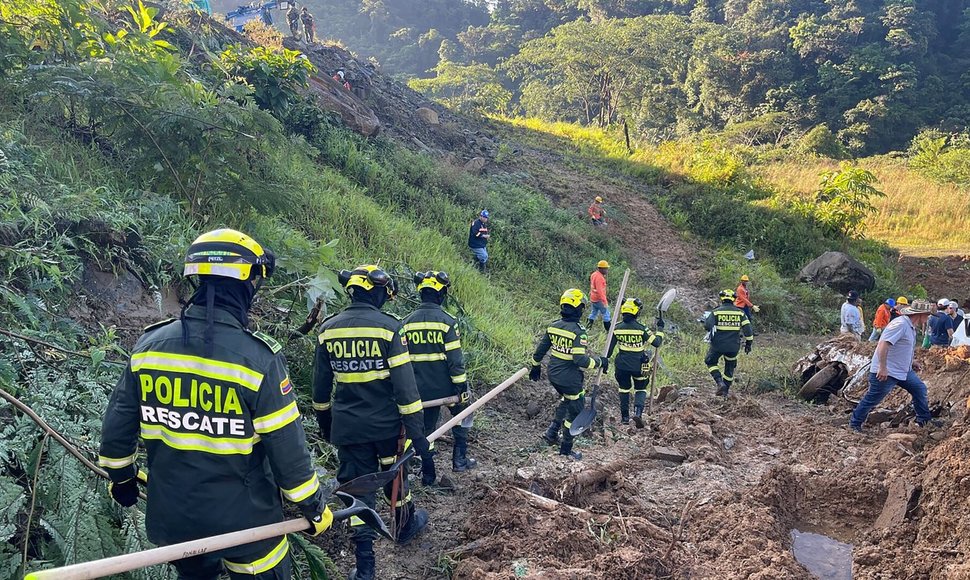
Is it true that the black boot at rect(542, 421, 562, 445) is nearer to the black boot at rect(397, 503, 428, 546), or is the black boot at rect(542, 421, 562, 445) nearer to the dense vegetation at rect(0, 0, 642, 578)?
the dense vegetation at rect(0, 0, 642, 578)

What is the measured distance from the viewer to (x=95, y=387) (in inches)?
147

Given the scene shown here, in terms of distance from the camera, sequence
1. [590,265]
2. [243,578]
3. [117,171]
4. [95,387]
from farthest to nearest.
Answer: [590,265] → [117,171] → [95,387] → [243,578]

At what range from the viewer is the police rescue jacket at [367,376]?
156 inches

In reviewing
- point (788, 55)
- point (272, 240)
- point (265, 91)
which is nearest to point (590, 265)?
point (265, 91)

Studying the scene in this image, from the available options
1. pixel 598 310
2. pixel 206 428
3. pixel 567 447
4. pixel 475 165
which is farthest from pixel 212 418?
pixel 475 165

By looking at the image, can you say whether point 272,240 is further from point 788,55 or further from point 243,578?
point 788,55

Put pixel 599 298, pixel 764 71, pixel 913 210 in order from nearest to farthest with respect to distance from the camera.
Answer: pixel 599 298 → pixel 913 210 → pixel 764 71

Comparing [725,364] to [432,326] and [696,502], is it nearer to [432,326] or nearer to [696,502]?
[696,502]

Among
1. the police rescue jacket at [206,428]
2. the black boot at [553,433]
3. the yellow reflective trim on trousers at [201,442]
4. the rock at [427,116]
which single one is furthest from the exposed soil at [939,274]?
the yellow reflective trim on trousers at [201,442]

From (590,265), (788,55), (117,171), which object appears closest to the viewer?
(117,171)

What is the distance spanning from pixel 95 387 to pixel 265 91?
27.5 ft

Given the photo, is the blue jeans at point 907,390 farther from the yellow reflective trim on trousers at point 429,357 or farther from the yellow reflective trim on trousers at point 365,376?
the yellow reflective trim on trousers at point 365,376

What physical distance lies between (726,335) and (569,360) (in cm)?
365

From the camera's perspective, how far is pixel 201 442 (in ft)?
8.36
